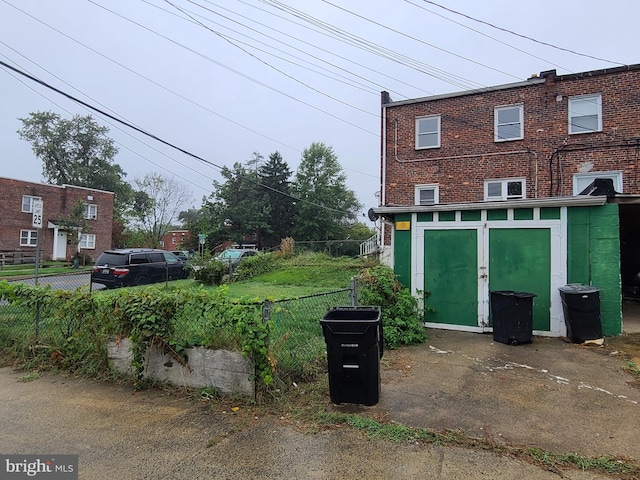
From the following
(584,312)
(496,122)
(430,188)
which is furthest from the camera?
(430,188)

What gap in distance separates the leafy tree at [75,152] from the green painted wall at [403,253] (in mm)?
42699

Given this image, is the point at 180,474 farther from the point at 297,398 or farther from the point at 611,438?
the point at 611,438

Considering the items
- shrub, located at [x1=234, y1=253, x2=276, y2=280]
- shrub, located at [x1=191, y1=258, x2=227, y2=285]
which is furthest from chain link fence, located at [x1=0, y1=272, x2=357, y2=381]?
shrub, located at [x1=234, y1=253, x2=276, y2=280]

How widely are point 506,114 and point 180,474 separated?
51.0 feet

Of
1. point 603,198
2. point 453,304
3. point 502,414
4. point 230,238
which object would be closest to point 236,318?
point 502,414

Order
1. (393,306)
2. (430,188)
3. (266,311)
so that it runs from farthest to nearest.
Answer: (430,188) → (393,306) → (266,311)

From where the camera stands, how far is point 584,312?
6590 mm

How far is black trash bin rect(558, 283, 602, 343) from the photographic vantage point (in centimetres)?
657

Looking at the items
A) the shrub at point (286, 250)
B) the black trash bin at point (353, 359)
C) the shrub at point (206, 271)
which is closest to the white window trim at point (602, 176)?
the shrub at point (286, 250)

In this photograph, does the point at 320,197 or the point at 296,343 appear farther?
the point at 320,197

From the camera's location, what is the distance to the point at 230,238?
44438 millimetres

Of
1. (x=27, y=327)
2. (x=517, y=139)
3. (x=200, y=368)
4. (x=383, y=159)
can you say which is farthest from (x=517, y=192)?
(x=27, y=327)

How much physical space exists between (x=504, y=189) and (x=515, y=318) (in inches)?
357

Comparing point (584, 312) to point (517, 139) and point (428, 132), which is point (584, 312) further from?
point (428, 132)
